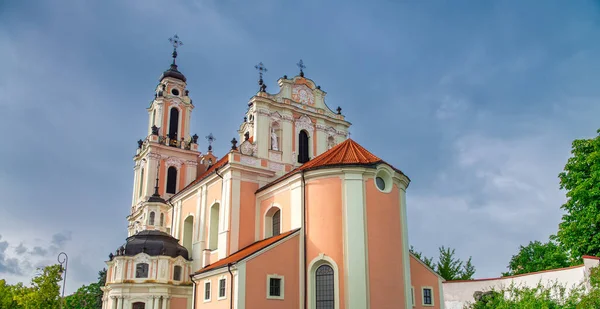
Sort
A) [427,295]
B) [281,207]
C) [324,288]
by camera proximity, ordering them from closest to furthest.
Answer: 1. [324,288]
2. [427,295]
3. [281,207]

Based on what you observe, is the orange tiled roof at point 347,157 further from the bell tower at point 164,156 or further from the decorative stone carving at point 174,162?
the decorative stone carving at point 174,162

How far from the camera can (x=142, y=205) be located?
125 feet

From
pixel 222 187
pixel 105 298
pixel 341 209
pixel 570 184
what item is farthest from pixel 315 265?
pixel 105 298

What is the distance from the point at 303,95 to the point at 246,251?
11.0 meters

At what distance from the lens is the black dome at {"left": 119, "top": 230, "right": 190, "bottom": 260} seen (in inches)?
1190

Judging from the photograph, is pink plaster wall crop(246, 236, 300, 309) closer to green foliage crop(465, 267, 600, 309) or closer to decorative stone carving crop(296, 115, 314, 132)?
green foliage crop(465, 267, 600, 309)

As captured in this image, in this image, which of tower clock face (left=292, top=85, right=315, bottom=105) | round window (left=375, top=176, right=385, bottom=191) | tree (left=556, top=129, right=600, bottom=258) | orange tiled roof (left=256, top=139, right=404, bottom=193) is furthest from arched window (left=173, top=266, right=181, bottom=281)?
tree (left=556, top=129, right=600, bottom=258)

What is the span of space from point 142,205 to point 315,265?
19.3m

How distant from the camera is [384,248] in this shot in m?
22.7

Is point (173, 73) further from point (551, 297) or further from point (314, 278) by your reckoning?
point (551, 297)

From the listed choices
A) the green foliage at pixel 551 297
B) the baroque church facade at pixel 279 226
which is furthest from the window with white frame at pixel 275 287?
the green foliage at pixel 551 297

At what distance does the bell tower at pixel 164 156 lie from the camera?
37375 mm

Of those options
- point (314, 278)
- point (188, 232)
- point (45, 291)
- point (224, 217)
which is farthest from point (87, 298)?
point (314, 278)

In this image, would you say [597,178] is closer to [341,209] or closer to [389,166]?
[389,166]
